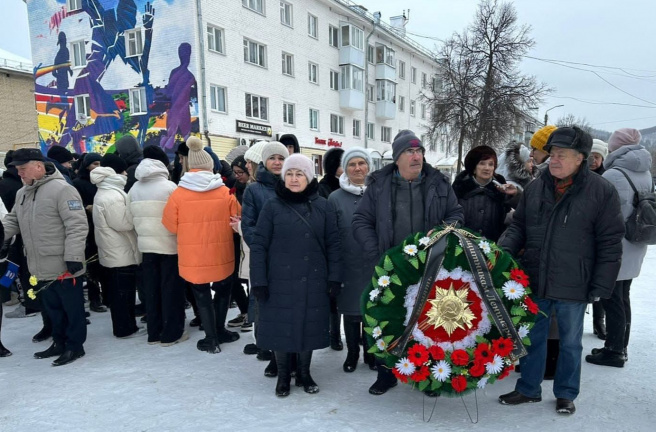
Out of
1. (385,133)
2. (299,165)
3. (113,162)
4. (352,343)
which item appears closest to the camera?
(299,165)

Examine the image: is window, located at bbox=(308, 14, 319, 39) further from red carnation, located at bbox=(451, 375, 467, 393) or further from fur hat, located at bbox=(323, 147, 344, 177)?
red carnation, located at bbox=(451, 375, 467, 393)

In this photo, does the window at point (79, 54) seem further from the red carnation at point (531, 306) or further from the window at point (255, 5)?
the red carnation at point (531, 306)

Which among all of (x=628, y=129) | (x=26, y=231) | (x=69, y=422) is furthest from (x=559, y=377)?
(x=26, y=231)

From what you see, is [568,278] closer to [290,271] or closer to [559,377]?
[559,377]

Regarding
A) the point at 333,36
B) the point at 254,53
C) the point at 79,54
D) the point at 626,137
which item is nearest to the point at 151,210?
the point at 626,137

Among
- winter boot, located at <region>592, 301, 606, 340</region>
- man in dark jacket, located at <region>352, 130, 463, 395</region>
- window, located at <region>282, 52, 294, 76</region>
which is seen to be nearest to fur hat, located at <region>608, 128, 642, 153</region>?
winter boot, located at <region>592, 301, 606, 340</region>

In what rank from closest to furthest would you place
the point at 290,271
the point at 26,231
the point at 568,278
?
the point at 568,278, the point at 290,271, the point at 26,231

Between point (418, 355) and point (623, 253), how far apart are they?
2.19 m

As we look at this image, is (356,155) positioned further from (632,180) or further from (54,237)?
(54,237)

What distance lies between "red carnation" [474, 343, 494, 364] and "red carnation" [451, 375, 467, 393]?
0.51ft

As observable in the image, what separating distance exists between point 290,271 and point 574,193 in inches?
80.4

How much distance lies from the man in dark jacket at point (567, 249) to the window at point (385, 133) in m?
28.4

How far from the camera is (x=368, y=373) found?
362 cm

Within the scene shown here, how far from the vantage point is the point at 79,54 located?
2048cm
